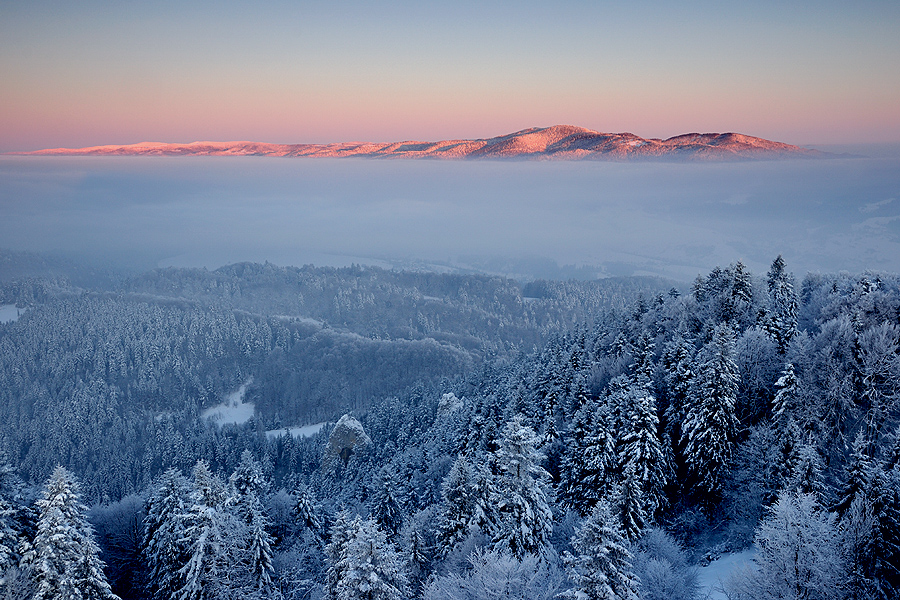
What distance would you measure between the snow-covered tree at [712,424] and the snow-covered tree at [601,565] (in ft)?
50.5

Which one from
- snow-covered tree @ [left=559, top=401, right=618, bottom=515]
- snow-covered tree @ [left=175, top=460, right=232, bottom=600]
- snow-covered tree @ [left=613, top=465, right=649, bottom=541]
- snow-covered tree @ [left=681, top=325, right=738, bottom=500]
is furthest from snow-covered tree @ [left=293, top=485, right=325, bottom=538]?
snow-covered tree @ [left=681, top=325, right=738, bottom=500]

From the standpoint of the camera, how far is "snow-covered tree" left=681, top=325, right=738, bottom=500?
3089cm

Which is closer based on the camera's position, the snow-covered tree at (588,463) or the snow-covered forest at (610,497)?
the snow-covered forest at (610,497)

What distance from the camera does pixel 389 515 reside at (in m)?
38.7

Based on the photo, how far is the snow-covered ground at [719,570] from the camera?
23.5 m

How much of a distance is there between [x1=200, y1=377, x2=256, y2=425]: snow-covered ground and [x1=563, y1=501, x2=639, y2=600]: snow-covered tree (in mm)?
128063

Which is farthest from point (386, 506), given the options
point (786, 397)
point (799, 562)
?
point (786, 397)

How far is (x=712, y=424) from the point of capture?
31250mm

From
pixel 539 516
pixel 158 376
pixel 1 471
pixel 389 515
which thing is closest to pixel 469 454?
pixel 389 515

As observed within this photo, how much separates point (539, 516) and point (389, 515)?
18.6 m

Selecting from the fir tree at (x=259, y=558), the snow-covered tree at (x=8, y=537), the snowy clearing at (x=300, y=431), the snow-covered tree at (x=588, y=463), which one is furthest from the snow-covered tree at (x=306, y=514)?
the snowy clearing at (x=300, y=431)

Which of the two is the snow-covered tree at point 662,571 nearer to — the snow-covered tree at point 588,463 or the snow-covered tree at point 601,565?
the snow-covered tree at point 601,565

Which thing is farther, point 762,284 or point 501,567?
point 762,284

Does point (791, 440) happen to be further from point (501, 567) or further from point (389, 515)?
point (389, 515)
